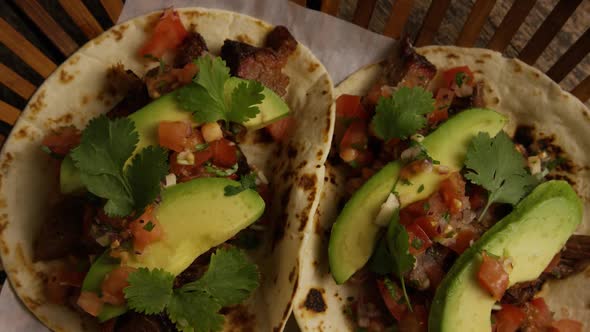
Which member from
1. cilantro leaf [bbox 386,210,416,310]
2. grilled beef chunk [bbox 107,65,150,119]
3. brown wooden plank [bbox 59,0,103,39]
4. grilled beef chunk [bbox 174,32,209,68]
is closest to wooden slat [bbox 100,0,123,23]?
brown wooden plank [bbox 59,0,103,39]

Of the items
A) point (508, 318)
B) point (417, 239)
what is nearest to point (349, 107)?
point (417, 239)

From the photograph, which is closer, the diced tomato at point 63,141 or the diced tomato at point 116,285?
the diced tomato at point 116,285

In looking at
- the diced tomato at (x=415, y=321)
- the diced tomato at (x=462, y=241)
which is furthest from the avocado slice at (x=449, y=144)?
the diced tomato at (x=415, y=321)

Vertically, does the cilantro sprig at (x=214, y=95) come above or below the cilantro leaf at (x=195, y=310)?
above

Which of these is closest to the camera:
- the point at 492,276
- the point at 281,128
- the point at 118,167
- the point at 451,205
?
the point at 118,167

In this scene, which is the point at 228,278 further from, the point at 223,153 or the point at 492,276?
the point at 492,276

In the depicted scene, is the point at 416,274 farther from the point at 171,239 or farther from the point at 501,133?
A: the point at 171,239

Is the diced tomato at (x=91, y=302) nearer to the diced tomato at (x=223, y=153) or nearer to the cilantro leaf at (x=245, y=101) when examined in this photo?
the diced tomato at (x=223, y=153)
